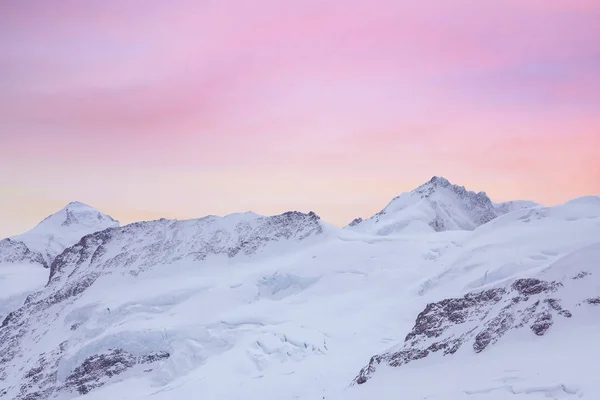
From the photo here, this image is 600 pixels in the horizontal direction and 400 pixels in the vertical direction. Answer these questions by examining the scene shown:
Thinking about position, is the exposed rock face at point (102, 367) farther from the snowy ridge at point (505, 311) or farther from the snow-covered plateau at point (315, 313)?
the snowy ridge at point (505, 311)

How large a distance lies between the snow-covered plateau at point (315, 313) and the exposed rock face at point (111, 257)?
443 mm

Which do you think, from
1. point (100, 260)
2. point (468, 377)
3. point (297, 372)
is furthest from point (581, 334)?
point (100, 260)

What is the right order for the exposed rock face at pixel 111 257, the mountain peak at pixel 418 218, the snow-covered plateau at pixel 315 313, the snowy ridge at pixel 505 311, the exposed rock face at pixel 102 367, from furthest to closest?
1. the mountain peak at pixel 418 218
2. the exposed rock face at pixel 111 257
3. the exposed rock face at pixel 102 367
4. the snowy ridge at pixel 505 311
5. the snow-covered plateau at pixel 315 313

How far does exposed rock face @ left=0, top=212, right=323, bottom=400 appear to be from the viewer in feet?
427

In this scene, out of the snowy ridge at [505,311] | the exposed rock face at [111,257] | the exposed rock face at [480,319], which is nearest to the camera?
the snowy ridge at [505,311]

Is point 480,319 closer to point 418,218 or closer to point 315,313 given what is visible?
point 315,313

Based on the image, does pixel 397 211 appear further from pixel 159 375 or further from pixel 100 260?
pixel 159 375

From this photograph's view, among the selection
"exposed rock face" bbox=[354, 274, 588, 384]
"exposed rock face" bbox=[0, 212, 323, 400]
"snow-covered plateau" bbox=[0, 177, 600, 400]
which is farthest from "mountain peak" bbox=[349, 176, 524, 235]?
"exposed rock face" bbox=[354, 274, 588, 384]

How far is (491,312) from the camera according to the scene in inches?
2392

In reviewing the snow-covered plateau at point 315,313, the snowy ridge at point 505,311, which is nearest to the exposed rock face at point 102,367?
the snow-covered plateau at point 315,313

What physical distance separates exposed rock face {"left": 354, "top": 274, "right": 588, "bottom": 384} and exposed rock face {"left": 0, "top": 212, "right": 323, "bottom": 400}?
7305 cm

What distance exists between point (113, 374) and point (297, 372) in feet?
110

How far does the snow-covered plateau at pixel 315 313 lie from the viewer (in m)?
54.6

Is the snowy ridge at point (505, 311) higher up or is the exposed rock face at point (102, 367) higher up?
the snowy ridge at point (505, 311)
